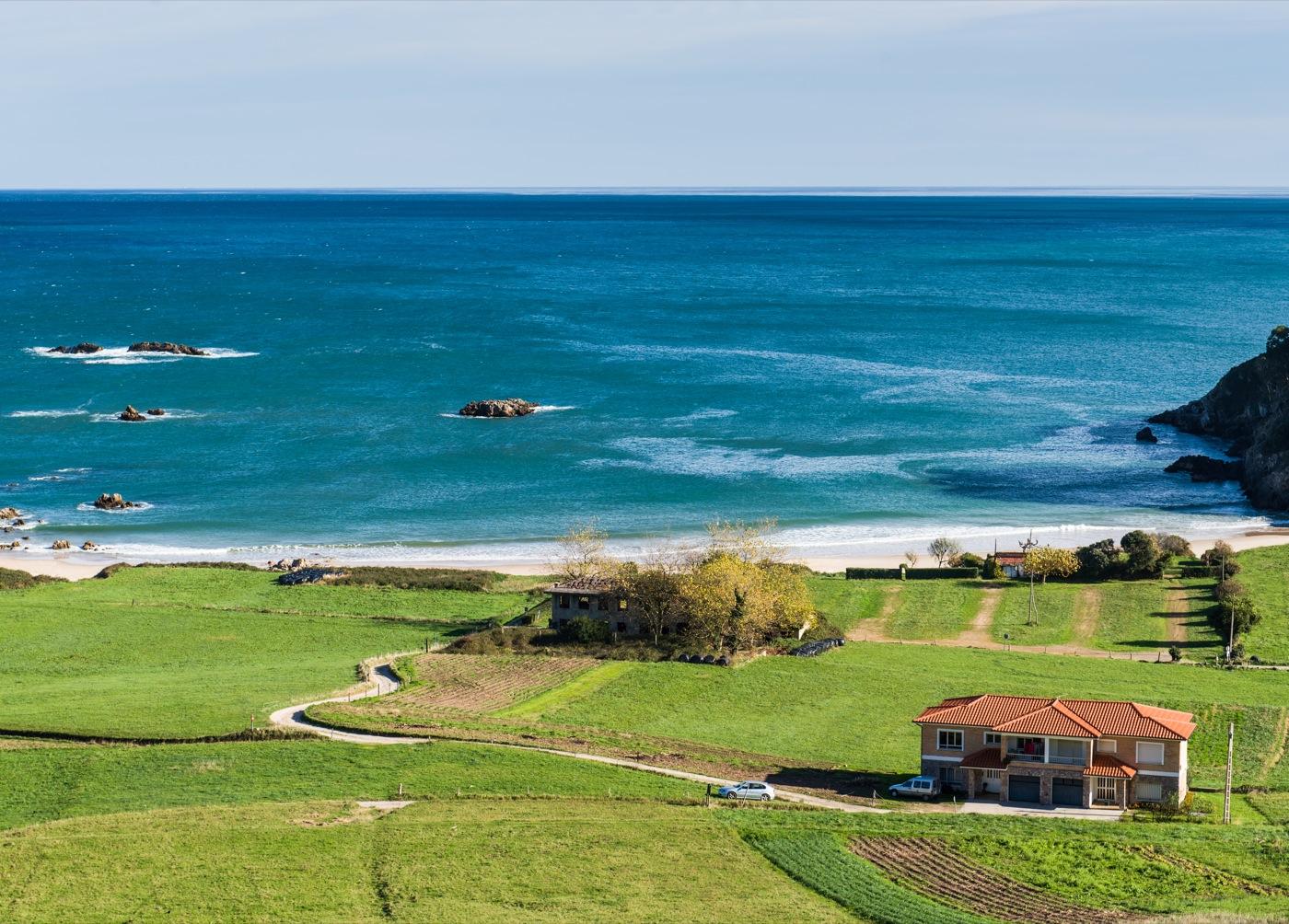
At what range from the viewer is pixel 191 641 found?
288 feet

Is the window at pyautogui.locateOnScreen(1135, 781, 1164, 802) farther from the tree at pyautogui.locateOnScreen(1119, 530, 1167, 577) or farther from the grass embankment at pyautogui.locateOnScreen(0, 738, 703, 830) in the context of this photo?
the tree at pyautogui.locateOnScreen(1119, 530, 1167, 577)

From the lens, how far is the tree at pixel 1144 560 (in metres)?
99.4

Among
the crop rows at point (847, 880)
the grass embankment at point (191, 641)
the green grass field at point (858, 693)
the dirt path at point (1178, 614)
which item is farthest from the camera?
the dirt path at point (1178, 614)

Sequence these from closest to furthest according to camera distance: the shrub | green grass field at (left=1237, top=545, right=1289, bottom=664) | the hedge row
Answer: green grass field at (left=1237, top=545, right=1289, bottom=664) < the shrub < the hedge row

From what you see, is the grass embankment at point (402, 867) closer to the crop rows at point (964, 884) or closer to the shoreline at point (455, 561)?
the crop rows at point (964, 884)

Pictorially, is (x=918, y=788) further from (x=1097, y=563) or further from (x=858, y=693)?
(x=1097, y=563)

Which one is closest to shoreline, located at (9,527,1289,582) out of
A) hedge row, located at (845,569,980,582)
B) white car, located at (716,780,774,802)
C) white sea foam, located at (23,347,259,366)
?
hedge row, located at (845,569,980,582)

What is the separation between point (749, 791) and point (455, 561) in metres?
51.5

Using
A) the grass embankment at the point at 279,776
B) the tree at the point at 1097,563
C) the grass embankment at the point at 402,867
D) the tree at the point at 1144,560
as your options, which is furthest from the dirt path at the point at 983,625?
the grass embankment at the point at 402,867

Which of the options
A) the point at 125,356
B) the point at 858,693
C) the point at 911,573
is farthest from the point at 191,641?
the point at 125,356

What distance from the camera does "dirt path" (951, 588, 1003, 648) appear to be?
8862cm

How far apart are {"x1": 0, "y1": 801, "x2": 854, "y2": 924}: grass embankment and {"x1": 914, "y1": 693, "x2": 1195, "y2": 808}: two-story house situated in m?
11.5

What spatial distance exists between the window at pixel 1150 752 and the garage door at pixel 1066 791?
2.48 m

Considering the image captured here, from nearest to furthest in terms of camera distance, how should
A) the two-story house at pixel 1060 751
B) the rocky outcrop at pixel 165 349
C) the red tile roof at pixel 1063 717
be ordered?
the two-story house at pixel 1060 751 < the red tile roof at pixel 1063 717 < the rocky outcrop at pixel 165 349
